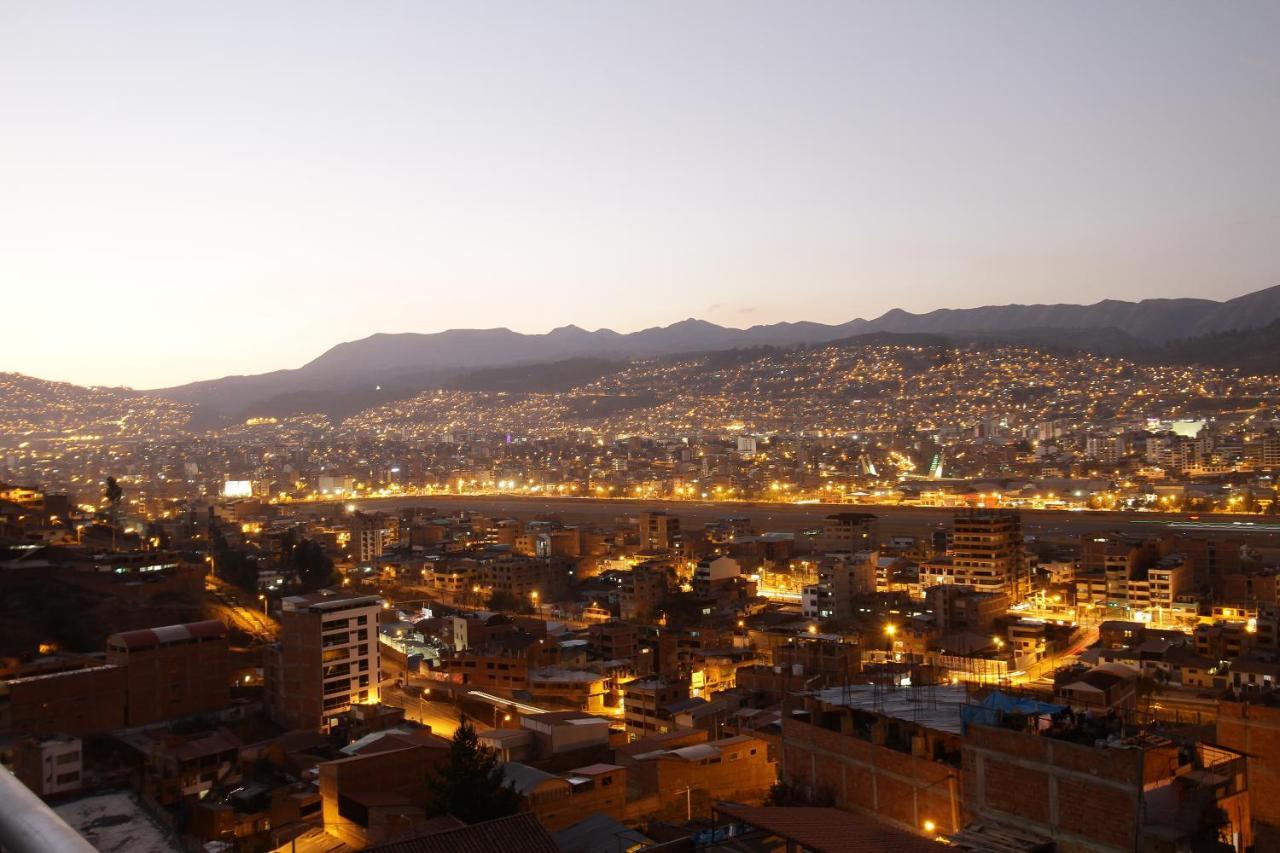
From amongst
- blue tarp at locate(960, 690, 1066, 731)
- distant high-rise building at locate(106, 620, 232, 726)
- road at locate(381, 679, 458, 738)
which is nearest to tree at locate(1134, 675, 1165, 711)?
blue tarp at locate(960, 690, 1066, 731)

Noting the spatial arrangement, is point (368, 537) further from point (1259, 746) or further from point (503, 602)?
point (1259, 746)

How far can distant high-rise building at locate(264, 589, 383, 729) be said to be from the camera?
33.2 feet

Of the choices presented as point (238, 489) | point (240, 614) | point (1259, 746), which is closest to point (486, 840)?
point (1259, 746)

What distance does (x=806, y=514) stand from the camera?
2953 cm

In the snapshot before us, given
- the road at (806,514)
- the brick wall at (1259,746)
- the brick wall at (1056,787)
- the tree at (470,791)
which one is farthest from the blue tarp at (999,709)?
the road at (806,514)

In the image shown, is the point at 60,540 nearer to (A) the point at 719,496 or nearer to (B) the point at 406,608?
(B) the point at 406,608

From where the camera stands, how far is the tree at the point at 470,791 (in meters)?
5.23

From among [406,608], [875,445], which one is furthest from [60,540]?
[875,445]

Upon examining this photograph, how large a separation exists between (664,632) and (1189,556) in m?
8.78

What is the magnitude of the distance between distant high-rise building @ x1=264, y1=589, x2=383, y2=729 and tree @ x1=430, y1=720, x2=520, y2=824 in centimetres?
491

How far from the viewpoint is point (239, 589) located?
15664 millimetres

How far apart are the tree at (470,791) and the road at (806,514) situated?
19.5m

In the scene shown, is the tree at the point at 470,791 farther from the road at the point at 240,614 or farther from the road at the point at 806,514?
the road at the point at 806,514

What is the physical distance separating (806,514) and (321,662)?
20761 mm
